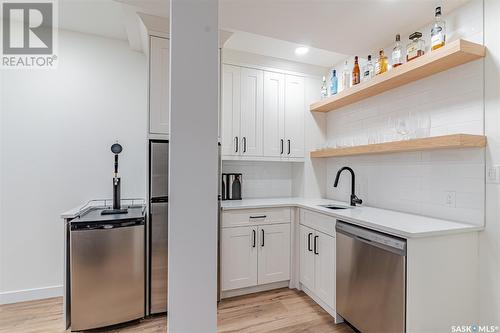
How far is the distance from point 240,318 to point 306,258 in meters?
0.87

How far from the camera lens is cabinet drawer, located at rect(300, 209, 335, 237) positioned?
86.6 inches

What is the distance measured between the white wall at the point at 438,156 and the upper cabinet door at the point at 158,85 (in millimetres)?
2069

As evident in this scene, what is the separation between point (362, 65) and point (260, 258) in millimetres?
2380

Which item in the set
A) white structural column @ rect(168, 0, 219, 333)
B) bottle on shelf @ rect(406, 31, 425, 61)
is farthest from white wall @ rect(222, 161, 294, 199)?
white structural column @ rect(168, 0, 219, 333)

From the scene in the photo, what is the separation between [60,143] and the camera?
8.28ft

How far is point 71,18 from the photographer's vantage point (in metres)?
2.34

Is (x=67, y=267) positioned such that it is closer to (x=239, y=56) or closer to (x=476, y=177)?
(x=239, y=56)

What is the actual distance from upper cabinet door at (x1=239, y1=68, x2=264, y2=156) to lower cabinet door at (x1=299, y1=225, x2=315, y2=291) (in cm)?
105

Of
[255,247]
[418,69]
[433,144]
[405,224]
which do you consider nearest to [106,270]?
[255,247]

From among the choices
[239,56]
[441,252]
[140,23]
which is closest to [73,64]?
[140,23]

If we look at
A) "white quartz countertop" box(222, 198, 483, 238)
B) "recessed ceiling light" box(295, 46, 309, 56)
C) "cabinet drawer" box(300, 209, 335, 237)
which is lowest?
"cabinet drawer" box(300, 209, 335, 237)

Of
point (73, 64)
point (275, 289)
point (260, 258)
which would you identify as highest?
point (73, 64)

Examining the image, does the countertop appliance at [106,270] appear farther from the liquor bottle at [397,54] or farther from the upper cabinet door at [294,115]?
the liquor bottle at [397,54]

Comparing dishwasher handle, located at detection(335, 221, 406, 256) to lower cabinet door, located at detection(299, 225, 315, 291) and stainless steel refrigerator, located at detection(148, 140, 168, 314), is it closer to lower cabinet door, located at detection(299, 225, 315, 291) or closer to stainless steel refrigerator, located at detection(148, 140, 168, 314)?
lower cabinet door, located at detection(299, 225, 315, 291)
